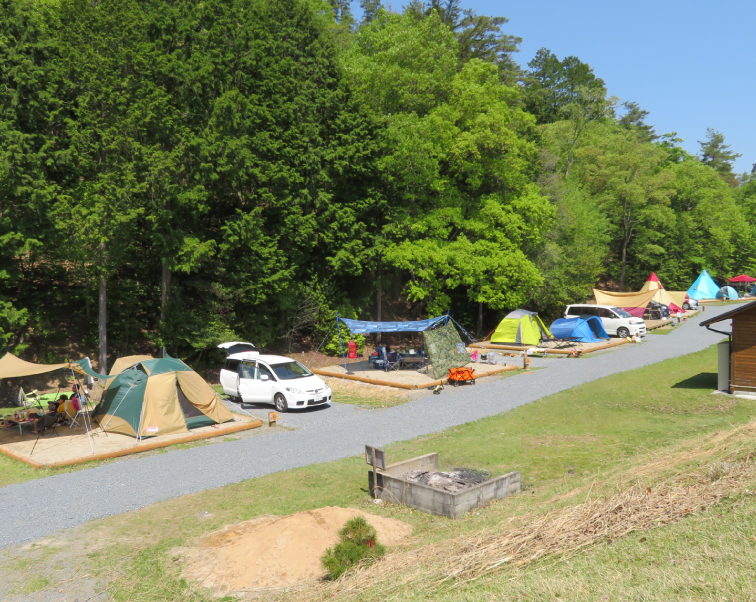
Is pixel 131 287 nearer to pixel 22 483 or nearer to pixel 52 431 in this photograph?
pixel 52 431

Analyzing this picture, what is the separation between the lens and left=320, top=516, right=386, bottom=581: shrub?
6.56 m

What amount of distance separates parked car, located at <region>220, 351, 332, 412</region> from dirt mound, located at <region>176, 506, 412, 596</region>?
26.4ft

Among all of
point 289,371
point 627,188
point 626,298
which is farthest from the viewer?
point 627,188

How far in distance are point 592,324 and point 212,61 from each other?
21.9 metres

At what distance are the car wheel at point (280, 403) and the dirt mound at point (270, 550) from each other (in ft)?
26.8

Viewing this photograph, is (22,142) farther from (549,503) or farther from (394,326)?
(549,503)

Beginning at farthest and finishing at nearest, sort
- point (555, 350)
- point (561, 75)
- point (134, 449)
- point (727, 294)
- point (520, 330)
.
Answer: point (561, 75) < point (727, 294) < point (520, 330) < point (555, 350) < point (134, 449)

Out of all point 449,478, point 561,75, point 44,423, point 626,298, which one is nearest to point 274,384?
point 44,423

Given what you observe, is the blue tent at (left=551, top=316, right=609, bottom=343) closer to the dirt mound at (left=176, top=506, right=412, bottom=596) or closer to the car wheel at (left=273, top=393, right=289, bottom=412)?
the car wheel at (left=273, top=393, right=289, bottom=412)

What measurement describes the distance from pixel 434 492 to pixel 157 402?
815 centimetres

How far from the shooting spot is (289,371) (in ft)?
57.6

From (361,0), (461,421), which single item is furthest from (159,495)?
(361,0)

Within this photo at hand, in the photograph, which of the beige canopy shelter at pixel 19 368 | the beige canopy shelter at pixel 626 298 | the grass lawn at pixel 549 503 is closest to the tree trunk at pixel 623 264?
the beige canopy shelter at pixel 626 298

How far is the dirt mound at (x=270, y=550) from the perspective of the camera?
6.93 meters
